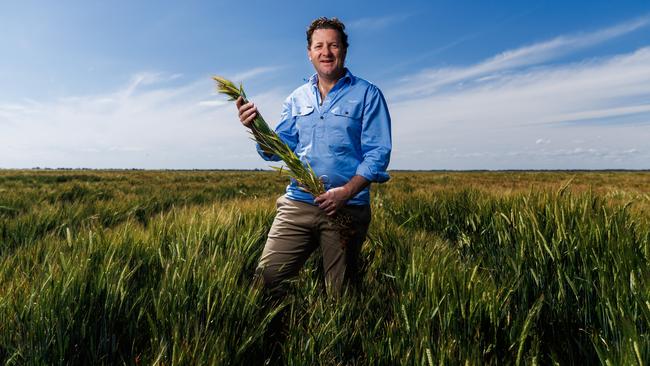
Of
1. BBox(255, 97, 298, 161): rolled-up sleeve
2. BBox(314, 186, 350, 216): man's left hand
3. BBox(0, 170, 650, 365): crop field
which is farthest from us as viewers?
BBox(255, 97, 298, 161): rolled-up sleeve

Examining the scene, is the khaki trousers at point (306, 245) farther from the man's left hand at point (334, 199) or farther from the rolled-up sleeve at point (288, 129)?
the rolled-up sleeve at point (288, 129)

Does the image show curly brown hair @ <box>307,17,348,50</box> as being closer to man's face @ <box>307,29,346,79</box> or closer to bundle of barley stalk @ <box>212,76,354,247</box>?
man's face @ <box>307,29,346,79</box>

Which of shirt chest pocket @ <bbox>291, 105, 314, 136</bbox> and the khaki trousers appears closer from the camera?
the khaki trousers

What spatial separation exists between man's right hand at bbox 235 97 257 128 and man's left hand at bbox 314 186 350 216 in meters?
0.68

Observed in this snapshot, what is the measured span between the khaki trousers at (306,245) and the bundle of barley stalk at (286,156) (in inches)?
6.0

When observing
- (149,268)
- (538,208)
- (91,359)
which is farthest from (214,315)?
(538,208)

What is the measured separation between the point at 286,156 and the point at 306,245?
659mm

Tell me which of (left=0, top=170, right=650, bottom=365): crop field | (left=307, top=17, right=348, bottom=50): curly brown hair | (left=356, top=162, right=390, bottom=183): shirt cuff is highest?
(left=307, top=17, right=348, bottom=50): curly brown hair

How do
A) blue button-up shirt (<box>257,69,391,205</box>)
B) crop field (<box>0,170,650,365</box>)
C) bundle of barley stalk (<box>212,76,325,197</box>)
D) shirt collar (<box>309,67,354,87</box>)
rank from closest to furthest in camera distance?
crop field (<box>0,170,650,365</box>)
bundle of barley stalk (<box>212,76,325,197</box>)
blue button-up shirt (<box>257,69,391,205</box>)
shirt collar (<box>309,67,354,87</box>)

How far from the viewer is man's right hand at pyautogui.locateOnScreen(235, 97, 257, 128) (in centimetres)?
261

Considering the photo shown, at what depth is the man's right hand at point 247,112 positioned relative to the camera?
2.61 meters

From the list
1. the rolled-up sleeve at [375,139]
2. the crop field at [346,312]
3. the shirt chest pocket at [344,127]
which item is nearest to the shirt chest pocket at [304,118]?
the shirt chest pocket at [344,127]

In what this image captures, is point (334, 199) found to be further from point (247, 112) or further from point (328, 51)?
point (328, 51)

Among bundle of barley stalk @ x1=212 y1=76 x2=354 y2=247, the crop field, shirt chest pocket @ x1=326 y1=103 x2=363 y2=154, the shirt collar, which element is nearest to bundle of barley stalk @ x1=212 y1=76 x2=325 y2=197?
bundle of barley stalk @ x1=212 y1=76 x2=354 y2=247
